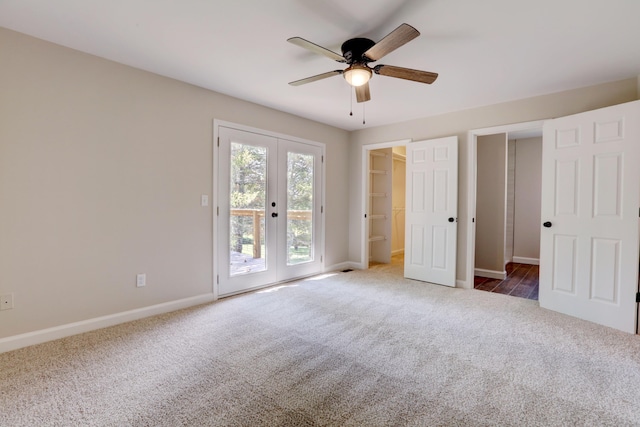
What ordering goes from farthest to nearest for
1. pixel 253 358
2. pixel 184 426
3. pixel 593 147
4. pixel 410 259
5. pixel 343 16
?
pixel 410 259 → pixel 593 147 → pixel 253 358 → pixel 343 16 → pixel 184 426

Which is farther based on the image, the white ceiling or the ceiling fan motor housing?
the ceiling fan motor housing

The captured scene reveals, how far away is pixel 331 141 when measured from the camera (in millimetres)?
5000


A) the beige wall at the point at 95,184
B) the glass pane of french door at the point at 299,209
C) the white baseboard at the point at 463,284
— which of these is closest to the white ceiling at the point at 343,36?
the beige wall at the point at 95,184

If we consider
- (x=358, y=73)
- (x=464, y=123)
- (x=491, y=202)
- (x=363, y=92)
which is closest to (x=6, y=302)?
(x=358, y=73)

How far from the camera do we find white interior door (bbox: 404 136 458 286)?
163 inches

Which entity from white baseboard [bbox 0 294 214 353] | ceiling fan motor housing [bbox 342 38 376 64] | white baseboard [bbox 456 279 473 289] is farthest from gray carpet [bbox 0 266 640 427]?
ceiling fan motor housing [bbox 342 38 376 64]

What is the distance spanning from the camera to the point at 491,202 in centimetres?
479

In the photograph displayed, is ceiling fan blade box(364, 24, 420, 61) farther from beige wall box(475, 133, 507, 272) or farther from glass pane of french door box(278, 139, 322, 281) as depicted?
beige wall box(475, 133, 507, 272)

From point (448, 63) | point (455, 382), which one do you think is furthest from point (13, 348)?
point (448, 63)

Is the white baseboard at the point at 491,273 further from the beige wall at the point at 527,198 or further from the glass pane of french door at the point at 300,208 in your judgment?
the glass pane of french door at the point at 300,208

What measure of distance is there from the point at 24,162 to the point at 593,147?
199 inches

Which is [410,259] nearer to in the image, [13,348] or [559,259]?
[559,259]

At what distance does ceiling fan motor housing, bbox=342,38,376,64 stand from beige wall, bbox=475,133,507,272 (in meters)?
3.28

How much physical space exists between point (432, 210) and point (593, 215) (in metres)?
1.76
